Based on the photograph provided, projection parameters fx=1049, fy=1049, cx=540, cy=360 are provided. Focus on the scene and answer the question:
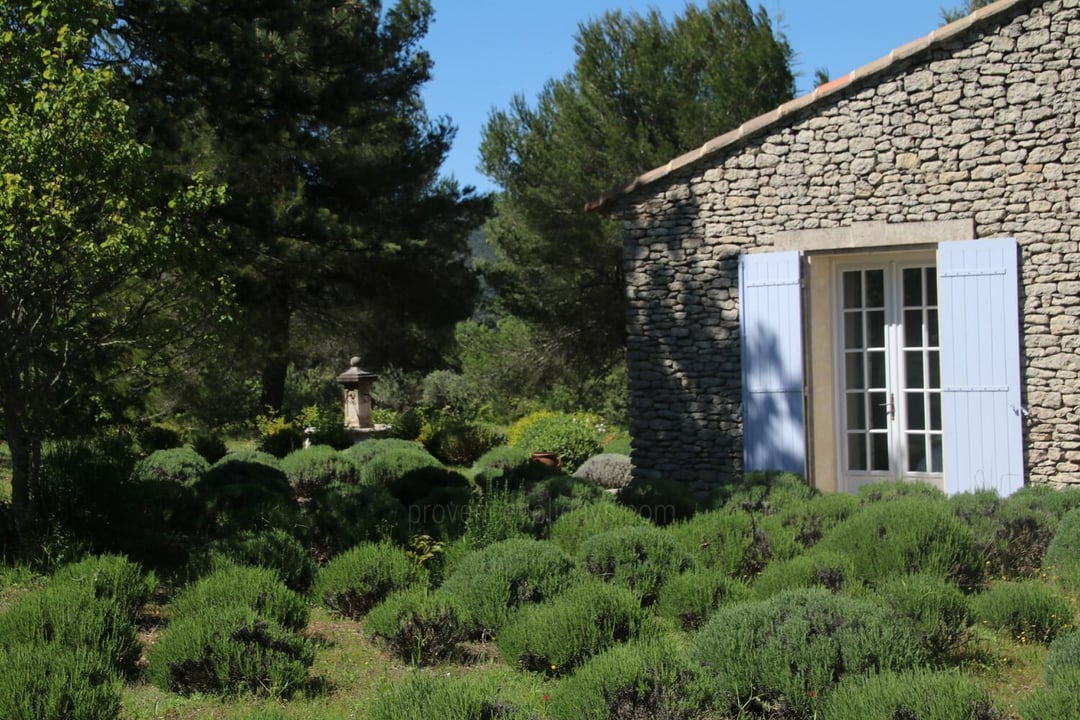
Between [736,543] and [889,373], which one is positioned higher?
[889,373]

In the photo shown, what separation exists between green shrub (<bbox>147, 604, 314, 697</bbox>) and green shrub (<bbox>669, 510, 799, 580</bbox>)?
2429 mm

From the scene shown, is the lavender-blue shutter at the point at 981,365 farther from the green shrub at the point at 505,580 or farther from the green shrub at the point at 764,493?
the green shrub at the point at 505,580

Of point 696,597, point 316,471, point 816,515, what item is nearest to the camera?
point 696,597

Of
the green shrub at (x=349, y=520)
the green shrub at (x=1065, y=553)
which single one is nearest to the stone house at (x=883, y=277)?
the green shrub at (x=1065, y=553)

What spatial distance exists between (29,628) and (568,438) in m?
8.34

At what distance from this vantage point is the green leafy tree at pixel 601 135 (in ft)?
47.2

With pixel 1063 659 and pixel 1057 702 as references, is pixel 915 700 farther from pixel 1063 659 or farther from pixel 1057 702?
pixel 1063 659

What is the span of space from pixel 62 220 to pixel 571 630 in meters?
3.36

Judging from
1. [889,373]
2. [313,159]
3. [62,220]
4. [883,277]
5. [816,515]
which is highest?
[313,159]

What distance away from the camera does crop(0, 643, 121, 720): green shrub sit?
3.56 metres

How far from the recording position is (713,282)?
344 inches

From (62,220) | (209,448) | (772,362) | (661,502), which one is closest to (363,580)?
(62,220)

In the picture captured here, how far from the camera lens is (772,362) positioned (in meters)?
8.44

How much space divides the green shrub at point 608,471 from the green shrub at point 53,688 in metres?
7.02
